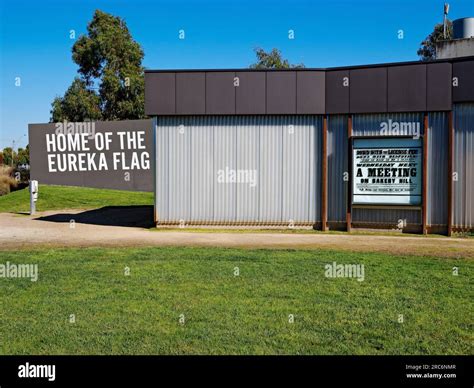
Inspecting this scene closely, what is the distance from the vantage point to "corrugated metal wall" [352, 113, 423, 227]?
668 inches

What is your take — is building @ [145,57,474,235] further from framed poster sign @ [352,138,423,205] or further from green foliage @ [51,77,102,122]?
green foliage @ [51,77,102,122]

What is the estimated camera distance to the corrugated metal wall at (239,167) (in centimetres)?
1788

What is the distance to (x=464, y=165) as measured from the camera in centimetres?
1648

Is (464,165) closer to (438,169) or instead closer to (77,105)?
(438,169)

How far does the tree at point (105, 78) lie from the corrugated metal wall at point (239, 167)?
38.9m

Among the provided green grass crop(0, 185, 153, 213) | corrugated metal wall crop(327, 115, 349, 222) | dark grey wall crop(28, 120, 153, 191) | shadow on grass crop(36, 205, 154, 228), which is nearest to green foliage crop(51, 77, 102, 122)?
dark grey wall crop(28, 120, 153, 191)

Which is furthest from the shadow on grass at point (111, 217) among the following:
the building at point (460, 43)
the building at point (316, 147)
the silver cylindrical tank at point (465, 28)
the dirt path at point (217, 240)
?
the silver cylindrical tank at point (465, 28)

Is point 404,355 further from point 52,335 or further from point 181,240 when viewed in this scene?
point 181,240

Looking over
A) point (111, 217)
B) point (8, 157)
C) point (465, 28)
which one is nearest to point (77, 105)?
point (8, 157)

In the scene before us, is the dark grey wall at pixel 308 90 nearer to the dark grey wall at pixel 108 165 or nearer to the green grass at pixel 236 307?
the green grass at pixel 236 307

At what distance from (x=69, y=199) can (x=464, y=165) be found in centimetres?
2236

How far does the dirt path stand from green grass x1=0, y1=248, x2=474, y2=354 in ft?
7.27

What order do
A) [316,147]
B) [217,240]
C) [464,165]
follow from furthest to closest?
[316,147] < [464,165] < [217,240]

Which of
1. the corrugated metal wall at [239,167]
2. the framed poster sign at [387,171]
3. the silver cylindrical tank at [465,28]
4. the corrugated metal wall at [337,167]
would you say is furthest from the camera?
the silver cylindrical tank at [465,28]
